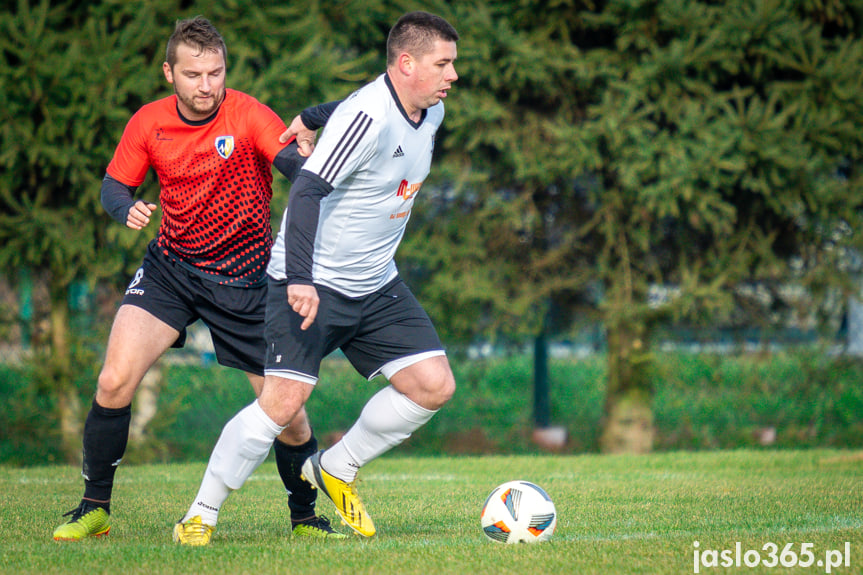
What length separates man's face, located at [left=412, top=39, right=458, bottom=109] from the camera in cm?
425

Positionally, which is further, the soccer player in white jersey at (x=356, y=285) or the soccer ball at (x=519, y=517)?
the soccer ball at (x=519, y=517)

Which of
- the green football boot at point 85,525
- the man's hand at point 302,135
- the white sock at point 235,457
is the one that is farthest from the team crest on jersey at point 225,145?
the green football boot at point 85,525

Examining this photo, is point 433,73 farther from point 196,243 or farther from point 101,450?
point 101,450

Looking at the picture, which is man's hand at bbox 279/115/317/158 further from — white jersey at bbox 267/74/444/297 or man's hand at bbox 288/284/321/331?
man's hand at bbox 288/284/321/331

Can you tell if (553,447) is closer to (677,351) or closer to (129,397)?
Answer: (677,351)

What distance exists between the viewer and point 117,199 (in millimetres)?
4629

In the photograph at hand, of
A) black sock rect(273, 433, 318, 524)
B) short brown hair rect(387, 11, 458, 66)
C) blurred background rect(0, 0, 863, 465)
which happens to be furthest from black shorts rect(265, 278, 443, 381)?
blurred background rect(0, 0, 863, 465)

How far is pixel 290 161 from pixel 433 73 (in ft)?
2.67

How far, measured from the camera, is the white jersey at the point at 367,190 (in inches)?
162

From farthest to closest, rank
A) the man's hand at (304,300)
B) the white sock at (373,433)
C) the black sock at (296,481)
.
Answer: the black sock at (296,481) → the white sock at (373,433) → the man's hand at (304,300)

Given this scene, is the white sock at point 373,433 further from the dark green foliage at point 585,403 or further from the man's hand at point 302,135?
the dark green foliage at point 585,403

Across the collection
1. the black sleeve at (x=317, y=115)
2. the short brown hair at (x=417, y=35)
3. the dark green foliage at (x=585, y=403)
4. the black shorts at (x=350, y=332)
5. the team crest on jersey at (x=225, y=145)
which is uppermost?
the short brown hair at (x=417, y=35)

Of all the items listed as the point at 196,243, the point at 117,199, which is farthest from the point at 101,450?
the point at 117,199

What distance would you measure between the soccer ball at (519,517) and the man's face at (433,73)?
1.82m
